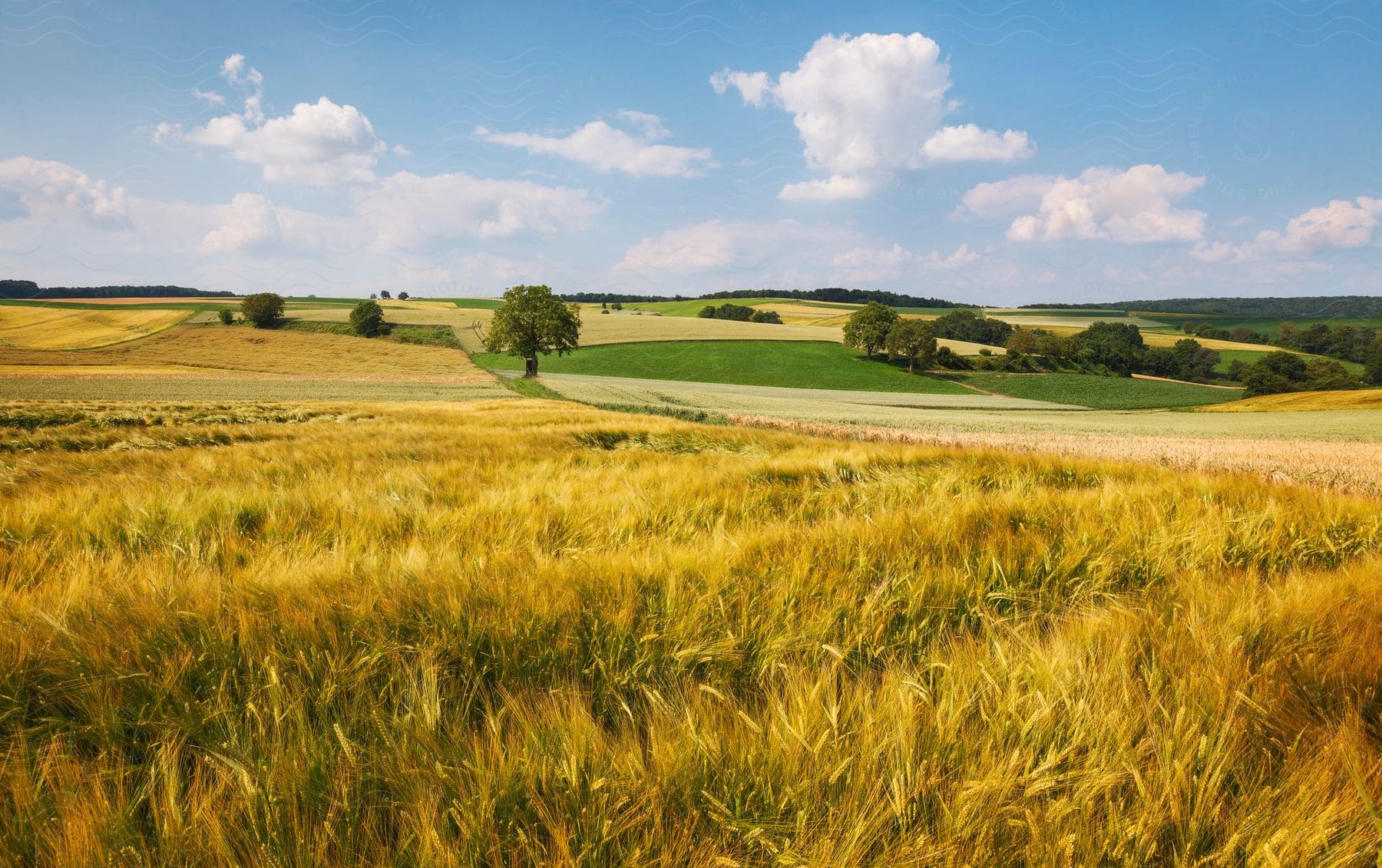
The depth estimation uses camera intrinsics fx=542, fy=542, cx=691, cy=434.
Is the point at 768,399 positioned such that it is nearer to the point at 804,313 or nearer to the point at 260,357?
the point at 260,357

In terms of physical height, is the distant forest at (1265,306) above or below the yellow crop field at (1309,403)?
above

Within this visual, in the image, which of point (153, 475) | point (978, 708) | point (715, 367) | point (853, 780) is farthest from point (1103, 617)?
point (715, 367)

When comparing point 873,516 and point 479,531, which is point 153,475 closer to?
point 479,531

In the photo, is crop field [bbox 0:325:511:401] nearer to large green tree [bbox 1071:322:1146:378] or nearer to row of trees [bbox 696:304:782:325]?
row of trees [bbox 696:304:782:325]

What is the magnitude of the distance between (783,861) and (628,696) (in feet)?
2.25

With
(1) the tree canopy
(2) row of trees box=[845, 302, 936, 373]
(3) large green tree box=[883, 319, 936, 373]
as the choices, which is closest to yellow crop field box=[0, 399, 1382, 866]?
(3) large green tree box=[883, 319, 936, 373]

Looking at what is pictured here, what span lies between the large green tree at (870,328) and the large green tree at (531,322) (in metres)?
43.3

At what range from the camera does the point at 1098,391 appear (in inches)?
2352

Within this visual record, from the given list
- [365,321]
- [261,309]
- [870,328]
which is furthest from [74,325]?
[870,328]

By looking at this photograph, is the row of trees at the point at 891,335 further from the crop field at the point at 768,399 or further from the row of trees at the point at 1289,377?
the row of trees at the point at 1289,377

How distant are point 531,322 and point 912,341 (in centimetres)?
4873

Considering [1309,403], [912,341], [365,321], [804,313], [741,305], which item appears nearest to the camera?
[1309,403]

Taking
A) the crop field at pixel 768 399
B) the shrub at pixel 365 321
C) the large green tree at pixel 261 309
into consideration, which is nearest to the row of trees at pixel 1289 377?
the crop field at pixel 768 399

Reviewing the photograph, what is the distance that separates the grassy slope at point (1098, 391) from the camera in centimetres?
5350
